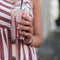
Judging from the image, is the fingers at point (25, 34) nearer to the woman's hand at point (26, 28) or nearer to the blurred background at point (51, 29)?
the woman's hand at point (26, 28)

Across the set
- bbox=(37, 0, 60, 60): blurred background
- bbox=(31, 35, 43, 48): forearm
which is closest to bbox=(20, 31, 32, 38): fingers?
bbox=(31, 35, 43, 48): forearm

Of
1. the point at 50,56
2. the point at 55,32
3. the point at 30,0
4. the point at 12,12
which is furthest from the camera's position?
the point at 55,32

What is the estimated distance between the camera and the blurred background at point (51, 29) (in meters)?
5.82

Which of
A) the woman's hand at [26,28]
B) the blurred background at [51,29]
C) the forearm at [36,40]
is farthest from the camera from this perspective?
the blurred background at [51,29]

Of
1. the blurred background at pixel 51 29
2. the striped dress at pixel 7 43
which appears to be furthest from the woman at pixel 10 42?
the blurred background at pixel 51 29

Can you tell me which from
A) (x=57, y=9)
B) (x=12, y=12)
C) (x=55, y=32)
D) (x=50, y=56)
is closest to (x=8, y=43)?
(x=12, y=12)

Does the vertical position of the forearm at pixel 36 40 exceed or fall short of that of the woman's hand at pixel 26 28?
it falls short

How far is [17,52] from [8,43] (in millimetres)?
75

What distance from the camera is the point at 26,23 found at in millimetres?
1621

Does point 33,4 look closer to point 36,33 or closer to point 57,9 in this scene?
point 36,33

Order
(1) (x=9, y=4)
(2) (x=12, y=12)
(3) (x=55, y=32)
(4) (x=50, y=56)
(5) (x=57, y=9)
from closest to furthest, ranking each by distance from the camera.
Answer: (2) (x=12, y=12) → (1) (x=9, y=4) → (4) (x=50, y=56) → (3) (x=55, y=32) → (5) (x=57, y=9)

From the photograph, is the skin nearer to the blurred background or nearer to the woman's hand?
the woman's hand

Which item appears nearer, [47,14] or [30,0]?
[30,0]

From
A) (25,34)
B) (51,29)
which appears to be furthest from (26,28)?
(51,29)
